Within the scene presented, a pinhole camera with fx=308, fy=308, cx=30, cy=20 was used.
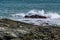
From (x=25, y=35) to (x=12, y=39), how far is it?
1073 millimetres

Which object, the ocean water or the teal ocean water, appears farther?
the teal ocean water

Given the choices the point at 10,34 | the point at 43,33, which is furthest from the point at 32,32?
the point at 10,34

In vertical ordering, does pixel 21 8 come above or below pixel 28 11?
below

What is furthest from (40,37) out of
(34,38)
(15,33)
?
(15,33)

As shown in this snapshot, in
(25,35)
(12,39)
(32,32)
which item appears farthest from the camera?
(32,32)

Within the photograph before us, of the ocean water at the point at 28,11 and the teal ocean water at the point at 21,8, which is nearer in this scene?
the ocean water at the point at 28,11

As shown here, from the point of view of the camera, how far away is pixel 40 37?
15172 mm

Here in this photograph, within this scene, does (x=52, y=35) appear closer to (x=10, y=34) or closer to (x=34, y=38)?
(x=34, y=38)

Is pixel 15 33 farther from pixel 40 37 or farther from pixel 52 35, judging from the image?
pixel 52 35

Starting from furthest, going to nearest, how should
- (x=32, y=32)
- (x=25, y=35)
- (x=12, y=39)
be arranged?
(x=32, y=32) → (x=25, y=35) → (x=12, y=39)

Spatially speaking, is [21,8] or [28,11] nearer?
[28,11]

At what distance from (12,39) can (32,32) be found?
2.25 meters

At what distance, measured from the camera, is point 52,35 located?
16062mm

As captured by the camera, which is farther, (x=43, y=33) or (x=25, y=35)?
(x=43, y=33)
